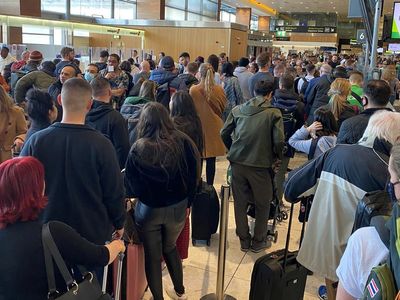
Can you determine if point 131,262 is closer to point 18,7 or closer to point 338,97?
point 338,97

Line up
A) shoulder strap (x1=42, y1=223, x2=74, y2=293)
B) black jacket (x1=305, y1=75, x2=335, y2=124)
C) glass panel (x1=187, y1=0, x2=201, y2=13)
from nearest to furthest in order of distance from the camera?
shoulder strap (x1=42, y1=223, x2=74, y2=293) → black jacket (x1=305, y1=75, x2=335, y2=124) → glass panel (x1=187, y1=0, x2=201, y2=13)

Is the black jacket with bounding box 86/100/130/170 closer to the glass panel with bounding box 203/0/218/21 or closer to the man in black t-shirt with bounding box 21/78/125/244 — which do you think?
the man in black t-shirt with bounding box 21/78/125/244

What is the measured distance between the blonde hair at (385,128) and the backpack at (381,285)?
3.87 feet

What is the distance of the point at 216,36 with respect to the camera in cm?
1750

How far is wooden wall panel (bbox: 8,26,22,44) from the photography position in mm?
12055

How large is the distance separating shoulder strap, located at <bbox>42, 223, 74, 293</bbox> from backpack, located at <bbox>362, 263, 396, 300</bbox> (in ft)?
3.31

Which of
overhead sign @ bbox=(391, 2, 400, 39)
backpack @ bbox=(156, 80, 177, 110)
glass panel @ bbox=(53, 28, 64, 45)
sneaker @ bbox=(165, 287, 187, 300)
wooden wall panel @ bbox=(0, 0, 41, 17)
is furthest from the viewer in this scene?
glass panel @ bbox=(53, 28, 64, 45)

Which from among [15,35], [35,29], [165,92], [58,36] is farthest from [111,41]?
[165,92]

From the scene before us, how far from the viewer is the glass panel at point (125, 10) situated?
1992 cm

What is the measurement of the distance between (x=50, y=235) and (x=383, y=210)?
138cm

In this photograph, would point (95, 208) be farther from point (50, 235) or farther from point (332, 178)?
point (332, 178)

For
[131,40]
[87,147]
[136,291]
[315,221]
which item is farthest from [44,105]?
[131,40]

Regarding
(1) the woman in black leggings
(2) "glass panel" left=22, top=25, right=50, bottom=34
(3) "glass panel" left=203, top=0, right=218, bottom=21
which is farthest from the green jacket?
(3) "glass panel" left=203, top=0, right=218, bottom=21

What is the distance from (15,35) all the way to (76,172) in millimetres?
11563
